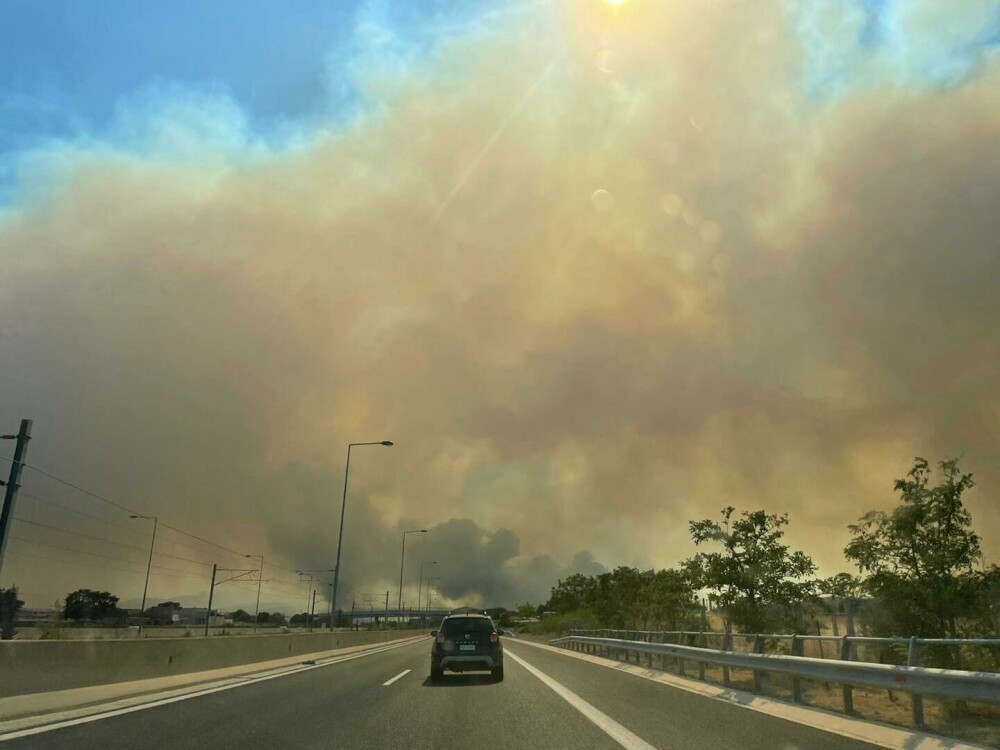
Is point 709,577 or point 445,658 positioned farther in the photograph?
point 709,577

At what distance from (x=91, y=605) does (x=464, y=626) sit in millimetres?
128284

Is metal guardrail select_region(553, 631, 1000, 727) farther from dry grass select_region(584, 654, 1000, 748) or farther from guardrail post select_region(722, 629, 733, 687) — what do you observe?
dry grass select_region(584, 654, 1000, 748)

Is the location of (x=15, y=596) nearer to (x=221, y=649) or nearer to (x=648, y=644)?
(x=221, y=649)

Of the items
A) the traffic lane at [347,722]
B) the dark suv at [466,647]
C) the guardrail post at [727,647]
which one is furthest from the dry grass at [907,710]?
the dark suv at [466,647]

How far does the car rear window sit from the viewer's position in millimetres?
18516

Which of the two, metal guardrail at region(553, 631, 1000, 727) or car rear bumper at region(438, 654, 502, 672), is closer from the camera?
metal guardrail at region(553, 631, 1000, 727)

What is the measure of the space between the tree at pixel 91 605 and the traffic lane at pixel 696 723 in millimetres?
125991

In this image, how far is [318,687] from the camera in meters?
16.5

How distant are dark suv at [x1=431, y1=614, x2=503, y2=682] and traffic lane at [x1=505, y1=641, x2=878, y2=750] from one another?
111 inches

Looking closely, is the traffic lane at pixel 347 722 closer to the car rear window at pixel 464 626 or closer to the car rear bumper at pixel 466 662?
the car rear bumper at pixel 466 662

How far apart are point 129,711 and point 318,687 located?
19.4ft

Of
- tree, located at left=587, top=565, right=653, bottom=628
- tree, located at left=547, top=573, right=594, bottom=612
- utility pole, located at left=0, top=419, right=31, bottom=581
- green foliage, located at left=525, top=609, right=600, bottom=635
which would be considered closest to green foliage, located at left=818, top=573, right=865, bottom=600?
utility pole, located at left=0, top=419, right=31, bottom=581

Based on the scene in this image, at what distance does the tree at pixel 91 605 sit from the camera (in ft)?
385

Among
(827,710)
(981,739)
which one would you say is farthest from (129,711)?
(981,739)
